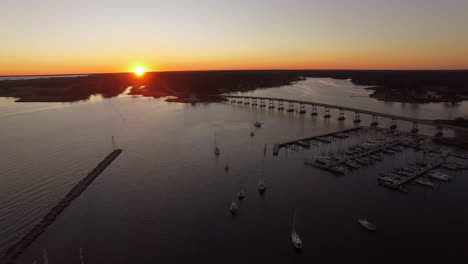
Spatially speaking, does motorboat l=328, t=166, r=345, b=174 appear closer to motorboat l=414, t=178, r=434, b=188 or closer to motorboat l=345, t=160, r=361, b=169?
motorboat l=345, t=160, r=361, b=169

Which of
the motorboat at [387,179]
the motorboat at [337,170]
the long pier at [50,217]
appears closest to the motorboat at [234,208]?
the motorboat at [337,170]

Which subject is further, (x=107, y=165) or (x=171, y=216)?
(x=107, y=165)

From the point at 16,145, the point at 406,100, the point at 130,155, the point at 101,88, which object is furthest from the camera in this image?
the point at 101,88

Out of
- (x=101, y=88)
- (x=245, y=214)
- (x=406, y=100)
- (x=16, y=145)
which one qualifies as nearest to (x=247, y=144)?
(x=245, y=214)

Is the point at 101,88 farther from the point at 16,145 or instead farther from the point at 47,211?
the point at 47,211

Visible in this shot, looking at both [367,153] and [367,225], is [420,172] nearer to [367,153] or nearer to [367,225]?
[367,153]

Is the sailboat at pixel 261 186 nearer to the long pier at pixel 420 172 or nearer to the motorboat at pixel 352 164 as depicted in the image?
the motorboat at pixel 352 164
